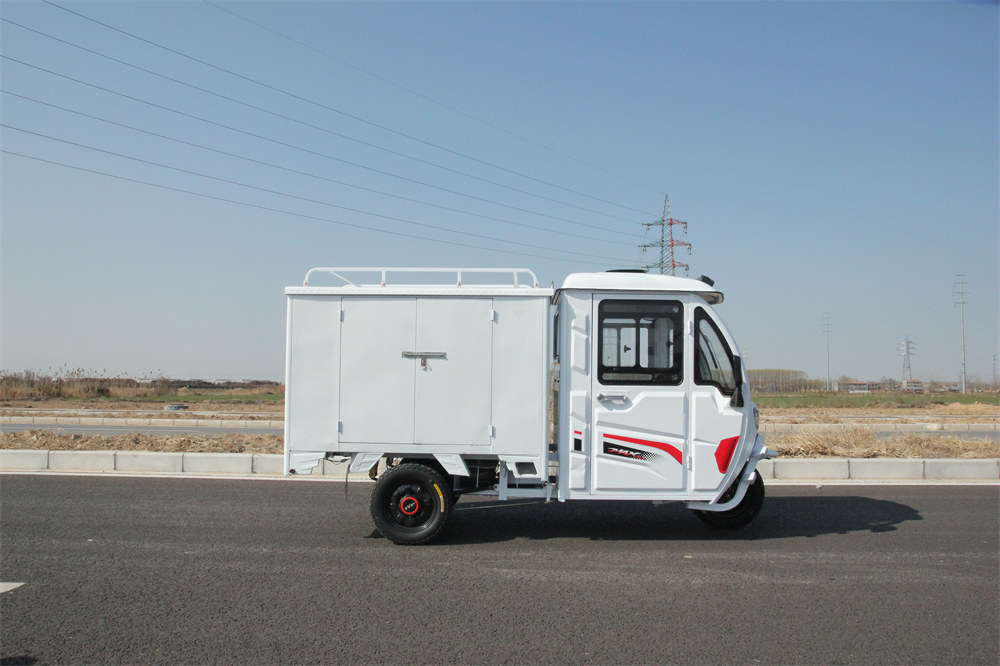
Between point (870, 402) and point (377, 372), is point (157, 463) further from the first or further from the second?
point (870, 402)

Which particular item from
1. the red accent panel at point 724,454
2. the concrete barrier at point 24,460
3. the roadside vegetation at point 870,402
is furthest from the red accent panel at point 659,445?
the roadside vegetation at point 870,402

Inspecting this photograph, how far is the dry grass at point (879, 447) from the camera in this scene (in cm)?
1263

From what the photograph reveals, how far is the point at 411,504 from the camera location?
7137 mm

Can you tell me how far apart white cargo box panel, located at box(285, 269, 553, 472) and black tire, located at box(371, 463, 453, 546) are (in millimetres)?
263

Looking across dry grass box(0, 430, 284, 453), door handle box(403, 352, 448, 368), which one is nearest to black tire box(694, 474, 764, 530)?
door handle box(403, 352, 448, 368)

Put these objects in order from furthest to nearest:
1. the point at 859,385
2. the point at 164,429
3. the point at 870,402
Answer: the point at 859,385 < the point at 870,402 < the point at 164,429

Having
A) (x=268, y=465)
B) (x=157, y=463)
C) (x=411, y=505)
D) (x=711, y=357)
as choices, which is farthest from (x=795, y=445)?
(x=157, y=463)

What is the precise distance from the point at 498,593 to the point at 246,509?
4.30 meters

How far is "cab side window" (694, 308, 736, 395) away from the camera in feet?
23.6

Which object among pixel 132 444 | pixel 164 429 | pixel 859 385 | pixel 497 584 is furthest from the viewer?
pixel 859 385

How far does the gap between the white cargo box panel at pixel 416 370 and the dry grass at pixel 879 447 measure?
7.79m

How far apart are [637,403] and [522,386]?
1169 mm

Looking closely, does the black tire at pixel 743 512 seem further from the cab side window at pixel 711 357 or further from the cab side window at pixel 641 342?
the cab side window at pixel 641 342

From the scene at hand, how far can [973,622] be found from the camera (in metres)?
4.96
